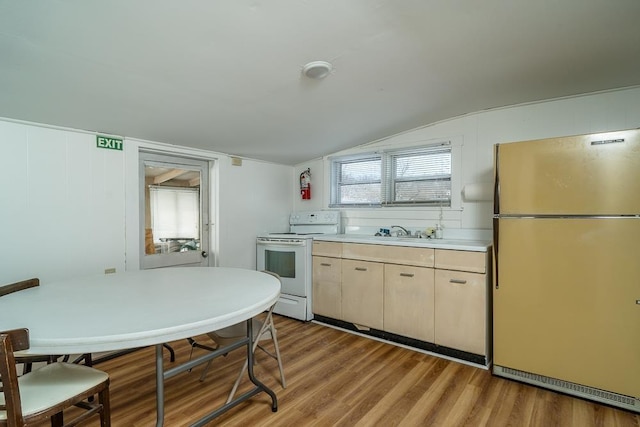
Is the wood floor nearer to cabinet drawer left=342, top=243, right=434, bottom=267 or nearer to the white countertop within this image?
cabinet drawer left=342, top=243, right=434, bottom=267

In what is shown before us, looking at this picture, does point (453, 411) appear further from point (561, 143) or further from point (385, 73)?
point (385, 73)

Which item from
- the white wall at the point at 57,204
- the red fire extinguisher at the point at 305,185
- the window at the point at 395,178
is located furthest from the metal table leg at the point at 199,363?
the red fire extinguisher at the point at 305,185

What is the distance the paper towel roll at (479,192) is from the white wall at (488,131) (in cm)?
7

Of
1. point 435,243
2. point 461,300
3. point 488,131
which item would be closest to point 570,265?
point 461,300

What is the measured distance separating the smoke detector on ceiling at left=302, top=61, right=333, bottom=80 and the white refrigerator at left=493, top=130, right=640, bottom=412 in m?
1.47

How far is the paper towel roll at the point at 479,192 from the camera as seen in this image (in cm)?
288

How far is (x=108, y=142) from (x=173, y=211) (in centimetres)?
90

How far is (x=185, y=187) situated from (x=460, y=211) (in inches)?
118

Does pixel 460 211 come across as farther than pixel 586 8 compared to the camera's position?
Yes

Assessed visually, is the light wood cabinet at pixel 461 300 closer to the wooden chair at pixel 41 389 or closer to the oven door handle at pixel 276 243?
the oven door handle at pixel 276 243

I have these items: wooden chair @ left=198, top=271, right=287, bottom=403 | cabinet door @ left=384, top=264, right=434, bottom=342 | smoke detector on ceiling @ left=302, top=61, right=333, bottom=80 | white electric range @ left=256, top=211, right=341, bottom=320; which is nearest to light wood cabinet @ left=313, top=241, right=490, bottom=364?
cabinet door @ left=384, top=264, right=434, bottom=342

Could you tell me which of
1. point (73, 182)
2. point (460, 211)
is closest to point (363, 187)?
point (460, 211)

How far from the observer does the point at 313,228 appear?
407 centimetres

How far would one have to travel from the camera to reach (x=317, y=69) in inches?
78.5
